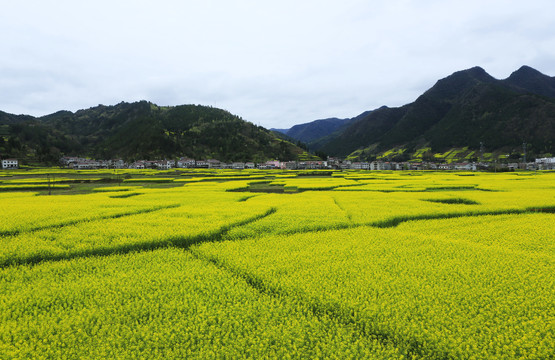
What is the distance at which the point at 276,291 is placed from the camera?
24.7 ft

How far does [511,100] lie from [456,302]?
243879 mm

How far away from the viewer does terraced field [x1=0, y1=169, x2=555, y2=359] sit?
5.28 m

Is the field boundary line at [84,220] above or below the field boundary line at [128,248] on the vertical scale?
above

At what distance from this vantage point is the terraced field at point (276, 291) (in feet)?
17.3

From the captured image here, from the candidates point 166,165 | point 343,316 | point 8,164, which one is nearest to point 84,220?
point 343,316

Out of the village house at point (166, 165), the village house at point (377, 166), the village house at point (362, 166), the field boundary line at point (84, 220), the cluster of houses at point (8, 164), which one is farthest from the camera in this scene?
the village house at point (362, 166)

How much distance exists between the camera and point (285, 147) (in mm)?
199250

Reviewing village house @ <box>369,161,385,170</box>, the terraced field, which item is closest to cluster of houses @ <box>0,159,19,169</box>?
the terraced field

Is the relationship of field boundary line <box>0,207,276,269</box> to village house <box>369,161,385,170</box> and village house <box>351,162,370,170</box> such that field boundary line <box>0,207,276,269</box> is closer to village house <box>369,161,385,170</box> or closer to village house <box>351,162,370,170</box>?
village house <box>369,161,385,170</box>

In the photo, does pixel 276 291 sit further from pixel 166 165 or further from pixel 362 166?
pixel 362 166

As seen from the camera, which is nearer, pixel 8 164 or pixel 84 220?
pixel 84 220

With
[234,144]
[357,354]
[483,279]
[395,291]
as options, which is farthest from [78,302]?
[234,144]

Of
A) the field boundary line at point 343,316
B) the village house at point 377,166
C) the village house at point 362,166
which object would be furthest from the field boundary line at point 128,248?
the village house at point 362,166

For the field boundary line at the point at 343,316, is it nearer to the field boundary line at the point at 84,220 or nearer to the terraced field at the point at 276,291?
the terraced field at the point at 276,291
